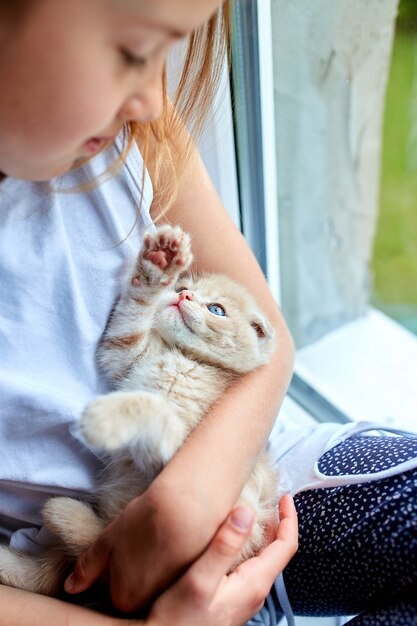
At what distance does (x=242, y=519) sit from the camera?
0.72m

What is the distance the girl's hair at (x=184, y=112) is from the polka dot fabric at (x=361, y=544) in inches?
18.6

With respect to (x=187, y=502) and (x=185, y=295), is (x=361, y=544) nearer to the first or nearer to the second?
(x=187, y=502)

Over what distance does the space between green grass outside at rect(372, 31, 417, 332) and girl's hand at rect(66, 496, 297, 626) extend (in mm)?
610

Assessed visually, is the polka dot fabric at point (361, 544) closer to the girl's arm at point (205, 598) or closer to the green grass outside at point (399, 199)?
the girl's arm at point (205, 598)

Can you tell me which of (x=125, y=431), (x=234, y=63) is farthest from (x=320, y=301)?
(x=125, y=431)

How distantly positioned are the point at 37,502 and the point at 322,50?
0.92 meters

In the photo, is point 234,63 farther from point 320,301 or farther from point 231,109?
point 320,301

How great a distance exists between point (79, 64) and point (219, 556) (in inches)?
21.7

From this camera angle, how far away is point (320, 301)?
1.50 meters

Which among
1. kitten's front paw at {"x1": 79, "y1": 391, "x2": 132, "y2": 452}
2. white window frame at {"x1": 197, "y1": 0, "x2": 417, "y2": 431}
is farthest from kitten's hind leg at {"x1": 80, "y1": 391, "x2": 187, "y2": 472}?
white window frame at {"x1": 197, "y1": 0, "x2": 417, "y2": 431}

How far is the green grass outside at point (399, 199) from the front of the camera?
1026mm

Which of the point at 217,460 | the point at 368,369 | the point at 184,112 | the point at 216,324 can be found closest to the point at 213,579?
the point at 217,460

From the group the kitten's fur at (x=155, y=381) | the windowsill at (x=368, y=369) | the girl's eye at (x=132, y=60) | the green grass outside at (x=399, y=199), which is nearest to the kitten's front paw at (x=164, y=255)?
the kitten's fur at (x=155, y=381)

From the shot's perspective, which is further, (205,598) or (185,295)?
(185,295)
